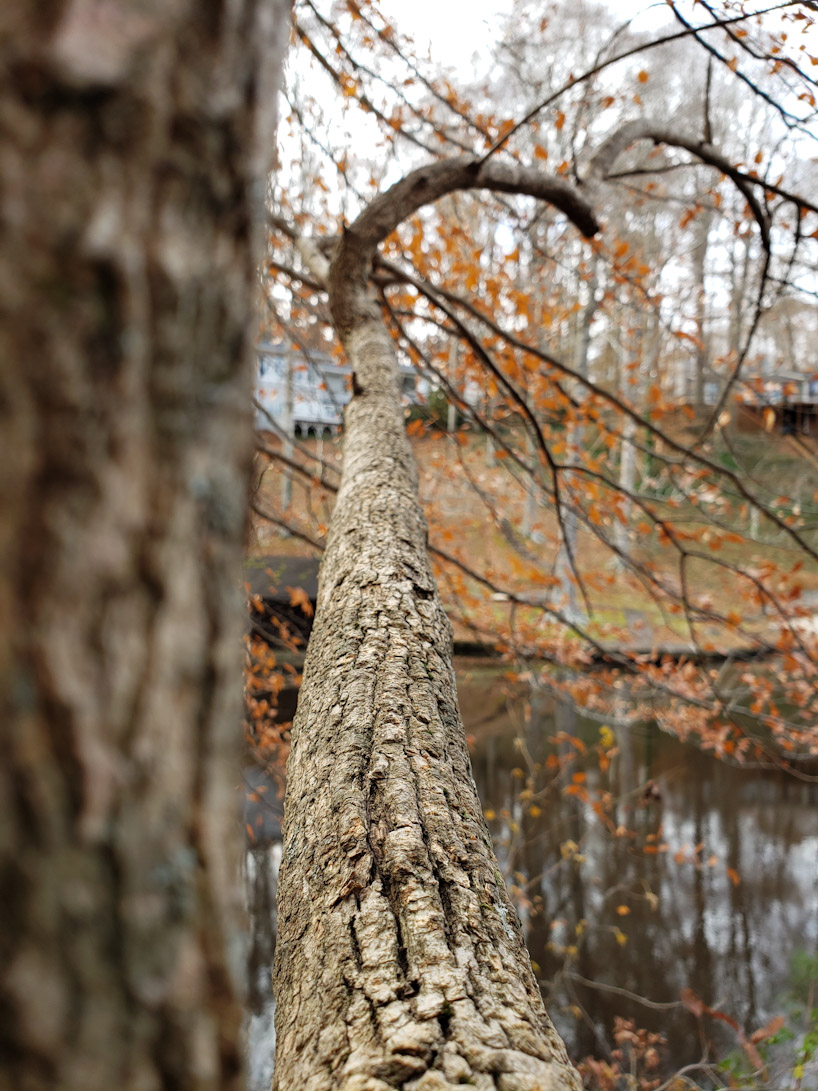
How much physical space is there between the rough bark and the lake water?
3783mm

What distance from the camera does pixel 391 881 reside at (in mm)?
759

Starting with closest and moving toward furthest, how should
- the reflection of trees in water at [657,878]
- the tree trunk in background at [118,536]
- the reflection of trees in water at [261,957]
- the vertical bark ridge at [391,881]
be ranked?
the tree trunk in background at [118,536], the vertical bark ridge at [391,881], the reflection of trees in water at [261,957], the reflection of trees in water at [657,878]

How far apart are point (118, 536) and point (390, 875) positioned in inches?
25.3

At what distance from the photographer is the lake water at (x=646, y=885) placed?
5.64 m

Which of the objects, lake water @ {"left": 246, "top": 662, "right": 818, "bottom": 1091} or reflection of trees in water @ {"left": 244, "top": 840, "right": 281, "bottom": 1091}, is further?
lake water @ {"left": 246, "top": 662, "right": 818, "bottom": 1091}

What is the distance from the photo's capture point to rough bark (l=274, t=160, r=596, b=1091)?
1.89 ft

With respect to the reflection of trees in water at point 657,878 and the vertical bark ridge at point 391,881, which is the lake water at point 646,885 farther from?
the vertical bark ridge at point 391,881

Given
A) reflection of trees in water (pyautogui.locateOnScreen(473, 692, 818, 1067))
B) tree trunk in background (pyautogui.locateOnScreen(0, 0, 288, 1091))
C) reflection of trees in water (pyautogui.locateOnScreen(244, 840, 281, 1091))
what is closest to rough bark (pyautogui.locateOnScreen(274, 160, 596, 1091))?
tree trunk in background (pyautogui.locateOnScreen(0, 0, 288, 1091))

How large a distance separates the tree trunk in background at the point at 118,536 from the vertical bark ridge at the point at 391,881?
0.36m

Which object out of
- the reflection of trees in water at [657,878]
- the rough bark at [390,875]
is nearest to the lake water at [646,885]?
the reflection of trees in water at [657,878]

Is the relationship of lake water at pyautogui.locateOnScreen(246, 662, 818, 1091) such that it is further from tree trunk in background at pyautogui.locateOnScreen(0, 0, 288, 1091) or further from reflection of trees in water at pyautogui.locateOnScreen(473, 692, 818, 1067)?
tree trunk in background at pyautogui.locateOnScreen(0, 0, 288, 1091)

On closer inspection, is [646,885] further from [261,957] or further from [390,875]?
[390,875]

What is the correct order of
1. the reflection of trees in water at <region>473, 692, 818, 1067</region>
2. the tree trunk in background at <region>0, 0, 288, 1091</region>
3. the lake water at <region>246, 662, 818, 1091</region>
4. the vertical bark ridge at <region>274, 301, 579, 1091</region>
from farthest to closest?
the reflection of trees in water at <region>473, 692, 818, 1067</region> < the lake water at <region>246, 662, 818, 1091</region> < the vertical bark ridge at <region>274, 301, 579, 1091</region> < the tree trunk in background at <region>0, 0, 288, 1091</region>

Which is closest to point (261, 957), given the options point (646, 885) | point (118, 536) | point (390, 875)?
point (646, 885)
